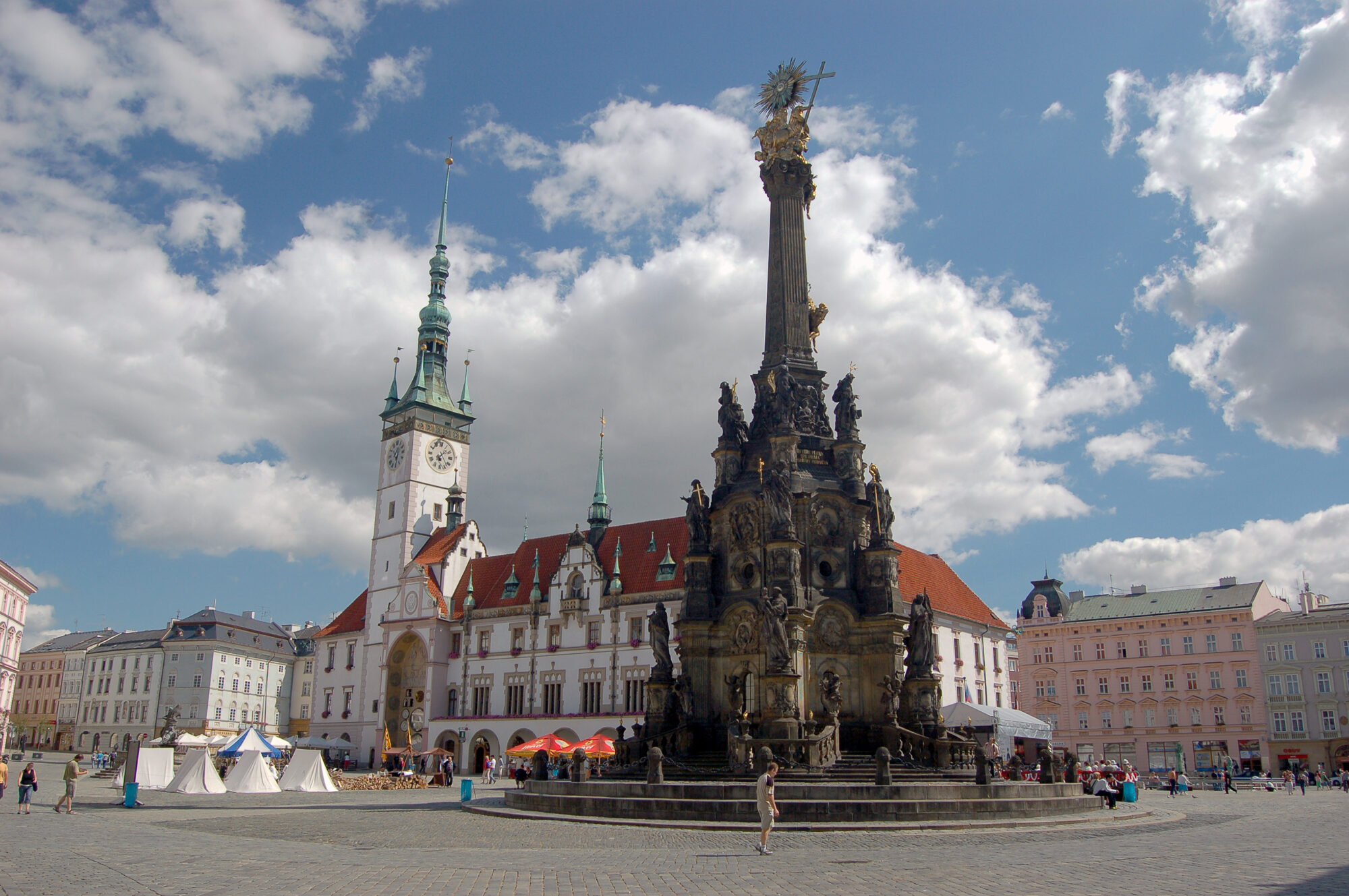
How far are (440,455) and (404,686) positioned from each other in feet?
62.0

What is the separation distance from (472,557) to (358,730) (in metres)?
12.8

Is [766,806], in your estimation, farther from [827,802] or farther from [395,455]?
[395,455]

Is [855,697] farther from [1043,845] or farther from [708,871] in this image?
[708,871]

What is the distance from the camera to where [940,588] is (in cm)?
5700

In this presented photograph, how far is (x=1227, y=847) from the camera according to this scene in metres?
15.0

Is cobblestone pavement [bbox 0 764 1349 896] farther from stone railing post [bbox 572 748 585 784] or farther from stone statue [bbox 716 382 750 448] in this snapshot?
stone statue [bbox 716 382 750 448]

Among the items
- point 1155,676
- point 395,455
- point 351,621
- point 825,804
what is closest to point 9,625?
point 351,621

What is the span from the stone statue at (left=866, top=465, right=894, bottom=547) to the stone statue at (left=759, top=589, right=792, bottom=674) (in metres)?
3.42

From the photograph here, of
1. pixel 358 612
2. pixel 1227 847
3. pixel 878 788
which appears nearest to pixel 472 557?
pixel 358 612

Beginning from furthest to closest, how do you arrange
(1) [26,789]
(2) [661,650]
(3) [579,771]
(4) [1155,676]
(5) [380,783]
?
(4) [1155,676] → (5) [380,783] → (2) [661,650] → (3) [579,771] → (1) [26,789]

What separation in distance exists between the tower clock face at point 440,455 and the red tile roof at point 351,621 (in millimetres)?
10288

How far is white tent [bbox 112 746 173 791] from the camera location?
31.5 meters

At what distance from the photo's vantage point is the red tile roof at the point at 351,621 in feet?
226

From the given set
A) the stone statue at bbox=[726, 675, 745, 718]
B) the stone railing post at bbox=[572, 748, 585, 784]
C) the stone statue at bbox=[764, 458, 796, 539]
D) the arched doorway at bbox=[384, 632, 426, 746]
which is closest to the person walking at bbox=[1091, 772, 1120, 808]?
the stone statue at bbox=[726, 675, 745, 718]
